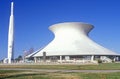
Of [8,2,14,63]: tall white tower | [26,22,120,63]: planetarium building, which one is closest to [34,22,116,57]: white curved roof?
[26,22,120,63]: planetarium building

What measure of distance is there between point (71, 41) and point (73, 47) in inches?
124

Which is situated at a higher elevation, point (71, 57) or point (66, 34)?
point (66, 34)

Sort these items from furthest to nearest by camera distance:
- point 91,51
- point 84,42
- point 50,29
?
point 50,29 → point 84,42 → point 91,51

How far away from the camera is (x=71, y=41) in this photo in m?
92.7

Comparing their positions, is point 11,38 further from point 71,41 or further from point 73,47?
point 73,47

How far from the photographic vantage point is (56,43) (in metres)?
93.6

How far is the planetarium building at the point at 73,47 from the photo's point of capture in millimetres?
85188

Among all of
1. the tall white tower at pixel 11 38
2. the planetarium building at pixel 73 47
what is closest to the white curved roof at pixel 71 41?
the planetarium building at pixel 73 47

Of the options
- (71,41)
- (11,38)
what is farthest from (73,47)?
(11,38)

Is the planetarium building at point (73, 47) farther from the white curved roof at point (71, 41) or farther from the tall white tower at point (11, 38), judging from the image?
the tall white tower at point (11, 38)

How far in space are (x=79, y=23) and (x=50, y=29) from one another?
1201cm

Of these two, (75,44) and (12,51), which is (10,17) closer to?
(12,51)

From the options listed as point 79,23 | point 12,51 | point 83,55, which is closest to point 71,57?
point 83,55

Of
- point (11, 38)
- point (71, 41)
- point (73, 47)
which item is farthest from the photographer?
point (71, 41)
